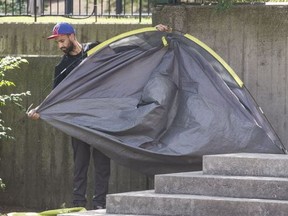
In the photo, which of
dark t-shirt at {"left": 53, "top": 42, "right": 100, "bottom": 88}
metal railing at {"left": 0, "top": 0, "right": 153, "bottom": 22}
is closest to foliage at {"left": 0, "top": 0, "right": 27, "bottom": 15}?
metal railing at {"left": 0, "top": 0, "right": 153, "bottom": 22}

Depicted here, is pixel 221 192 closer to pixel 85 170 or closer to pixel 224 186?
pixel 224 186

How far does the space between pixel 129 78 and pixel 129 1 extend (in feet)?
13.6

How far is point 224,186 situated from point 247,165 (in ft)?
1.15

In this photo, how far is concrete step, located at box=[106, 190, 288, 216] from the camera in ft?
29.1

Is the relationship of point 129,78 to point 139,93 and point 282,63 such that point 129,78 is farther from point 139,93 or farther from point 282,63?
point 282,63

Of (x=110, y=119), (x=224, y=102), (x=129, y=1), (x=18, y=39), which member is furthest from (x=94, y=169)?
(x=129, y=1)

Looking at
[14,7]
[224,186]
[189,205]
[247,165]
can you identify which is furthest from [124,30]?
[189,205]

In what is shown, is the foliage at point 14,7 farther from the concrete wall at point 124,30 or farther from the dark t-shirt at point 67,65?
the dark t-shirt at point 67,65

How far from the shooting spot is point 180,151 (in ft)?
36.6

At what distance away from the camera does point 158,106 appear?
36.9ft

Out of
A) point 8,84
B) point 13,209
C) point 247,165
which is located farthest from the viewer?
point 13,209

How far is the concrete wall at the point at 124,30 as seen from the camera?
12047 millimetres

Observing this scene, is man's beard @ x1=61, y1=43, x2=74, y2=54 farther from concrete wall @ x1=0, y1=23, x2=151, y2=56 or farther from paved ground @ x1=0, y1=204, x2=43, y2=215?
concrete wall @ x1=0, y1=23, x2=151, y2=56

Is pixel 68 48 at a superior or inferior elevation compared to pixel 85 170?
superior
